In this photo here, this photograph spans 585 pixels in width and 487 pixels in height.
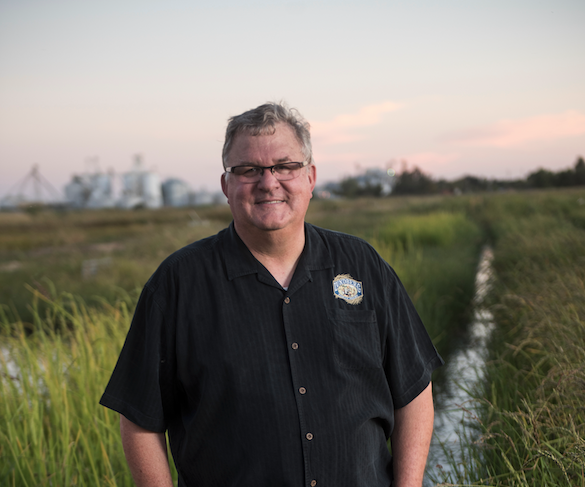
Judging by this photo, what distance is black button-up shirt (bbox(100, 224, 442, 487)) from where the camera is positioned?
1415mm

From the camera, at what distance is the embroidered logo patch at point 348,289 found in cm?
156

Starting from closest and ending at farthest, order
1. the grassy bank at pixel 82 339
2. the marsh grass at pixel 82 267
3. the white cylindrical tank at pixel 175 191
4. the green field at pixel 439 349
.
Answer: the green field at pixel 439 349 < the grassy bank at pixel 82 339 < the marsh grass at pixel 82 267 < the white cylindrical tank at pixel 175 191

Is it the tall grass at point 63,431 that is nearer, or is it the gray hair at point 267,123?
the gray hair at point 267,123

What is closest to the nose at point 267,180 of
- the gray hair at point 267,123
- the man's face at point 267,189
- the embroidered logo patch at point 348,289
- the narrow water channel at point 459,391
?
the man's face at point 267,189

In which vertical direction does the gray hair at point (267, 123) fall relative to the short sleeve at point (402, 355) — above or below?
above

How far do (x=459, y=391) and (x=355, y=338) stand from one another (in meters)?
3.26

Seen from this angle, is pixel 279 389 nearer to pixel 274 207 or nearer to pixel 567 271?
pixel 274 207

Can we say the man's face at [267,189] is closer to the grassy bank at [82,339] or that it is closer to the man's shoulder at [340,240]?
the man's shoulder at [340,240]

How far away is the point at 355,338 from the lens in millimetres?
1523

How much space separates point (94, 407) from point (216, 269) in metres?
1.84

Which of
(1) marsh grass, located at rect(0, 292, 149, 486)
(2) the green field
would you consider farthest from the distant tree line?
(1) marsh grass, located at rect(0, 292, 149, 486)

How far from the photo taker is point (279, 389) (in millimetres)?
1423

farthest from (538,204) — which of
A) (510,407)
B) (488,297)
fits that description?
(510,407)

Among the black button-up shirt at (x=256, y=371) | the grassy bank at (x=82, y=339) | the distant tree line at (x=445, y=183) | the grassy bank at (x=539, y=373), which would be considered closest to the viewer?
the black button-up shirt at (x=256, y=371)
